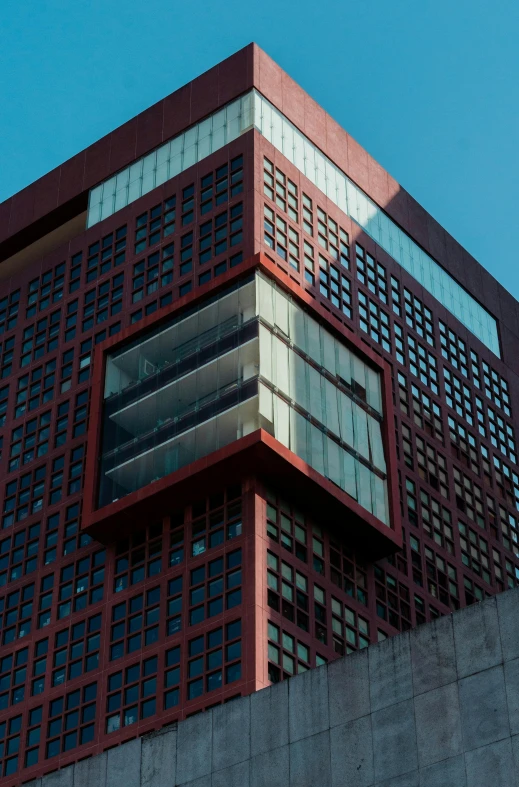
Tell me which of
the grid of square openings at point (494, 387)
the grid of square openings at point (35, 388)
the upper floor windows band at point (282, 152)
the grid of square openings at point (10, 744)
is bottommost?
the grid of square openings at point (10, 744)

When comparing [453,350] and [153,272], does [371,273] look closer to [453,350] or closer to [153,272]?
[453,350]

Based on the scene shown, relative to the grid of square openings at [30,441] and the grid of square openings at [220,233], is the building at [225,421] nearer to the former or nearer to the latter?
the grid of square openings at [30,441]

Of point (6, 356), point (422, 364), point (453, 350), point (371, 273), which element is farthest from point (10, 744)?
point (453, 350)

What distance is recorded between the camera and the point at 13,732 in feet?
294

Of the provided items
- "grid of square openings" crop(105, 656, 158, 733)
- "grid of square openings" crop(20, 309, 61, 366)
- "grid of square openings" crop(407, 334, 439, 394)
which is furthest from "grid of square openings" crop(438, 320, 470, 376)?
"grid of square openings" crop(105, 656, 158, 733)

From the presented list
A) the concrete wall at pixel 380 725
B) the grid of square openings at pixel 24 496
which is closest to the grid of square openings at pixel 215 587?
the grid of square openings at pixel 24 496

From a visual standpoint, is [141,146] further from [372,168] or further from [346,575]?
[346,575]

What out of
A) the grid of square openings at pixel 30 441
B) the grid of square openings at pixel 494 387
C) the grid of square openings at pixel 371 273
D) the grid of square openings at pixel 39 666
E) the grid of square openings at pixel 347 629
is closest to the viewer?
the grid of square openings at pixel 347 629

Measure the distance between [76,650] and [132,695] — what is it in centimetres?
682

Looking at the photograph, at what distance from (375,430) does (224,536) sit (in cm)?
1521

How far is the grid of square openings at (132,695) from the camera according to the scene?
83.3 metres

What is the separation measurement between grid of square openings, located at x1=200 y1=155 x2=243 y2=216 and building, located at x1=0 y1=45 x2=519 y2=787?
248mm

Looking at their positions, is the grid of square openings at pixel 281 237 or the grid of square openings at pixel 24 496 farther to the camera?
the grid of square openings at pixel 24 496

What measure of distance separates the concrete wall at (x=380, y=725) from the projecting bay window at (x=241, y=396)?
135 feet
